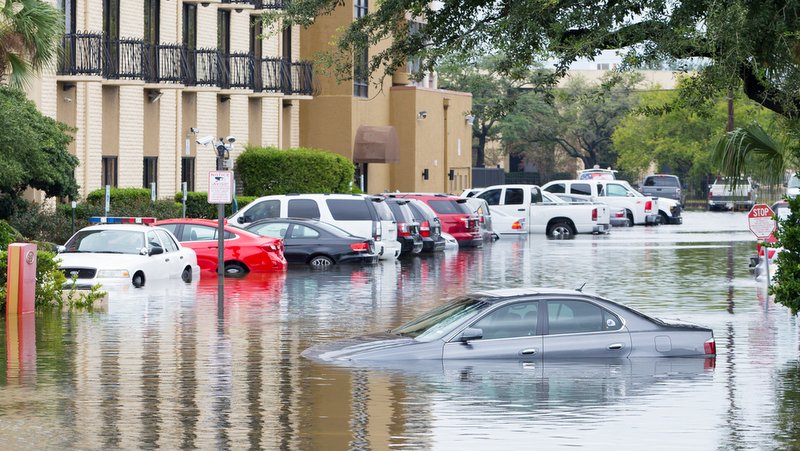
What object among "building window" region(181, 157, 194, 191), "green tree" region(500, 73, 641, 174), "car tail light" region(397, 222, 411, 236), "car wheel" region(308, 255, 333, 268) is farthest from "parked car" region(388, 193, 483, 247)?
"green tree" region(500, 73, 641, 174)

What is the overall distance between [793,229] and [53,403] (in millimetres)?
9730

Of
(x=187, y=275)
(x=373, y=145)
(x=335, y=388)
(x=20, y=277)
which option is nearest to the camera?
(x=335, y=388)

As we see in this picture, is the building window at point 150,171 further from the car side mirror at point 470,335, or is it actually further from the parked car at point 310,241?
the car side mirror at point 470,335

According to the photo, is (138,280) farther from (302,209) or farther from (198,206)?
(198,206)

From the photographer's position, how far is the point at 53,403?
15.2 m

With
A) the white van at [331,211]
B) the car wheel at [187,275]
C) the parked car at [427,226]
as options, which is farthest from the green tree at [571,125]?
the car wheel at [187,275]

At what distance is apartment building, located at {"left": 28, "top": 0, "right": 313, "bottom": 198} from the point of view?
44656mm

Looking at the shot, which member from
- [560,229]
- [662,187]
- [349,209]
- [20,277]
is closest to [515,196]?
[560,229]

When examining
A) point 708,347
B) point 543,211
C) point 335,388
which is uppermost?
point 543,211

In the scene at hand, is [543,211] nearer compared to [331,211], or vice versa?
[331,211]

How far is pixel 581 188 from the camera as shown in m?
66.0

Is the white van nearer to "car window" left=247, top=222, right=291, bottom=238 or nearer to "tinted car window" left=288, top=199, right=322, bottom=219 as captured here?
"tinted car window" left=288, top=199, right=322, bottom=219

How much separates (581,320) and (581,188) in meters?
48.7

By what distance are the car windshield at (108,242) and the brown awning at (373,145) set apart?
34980mm
